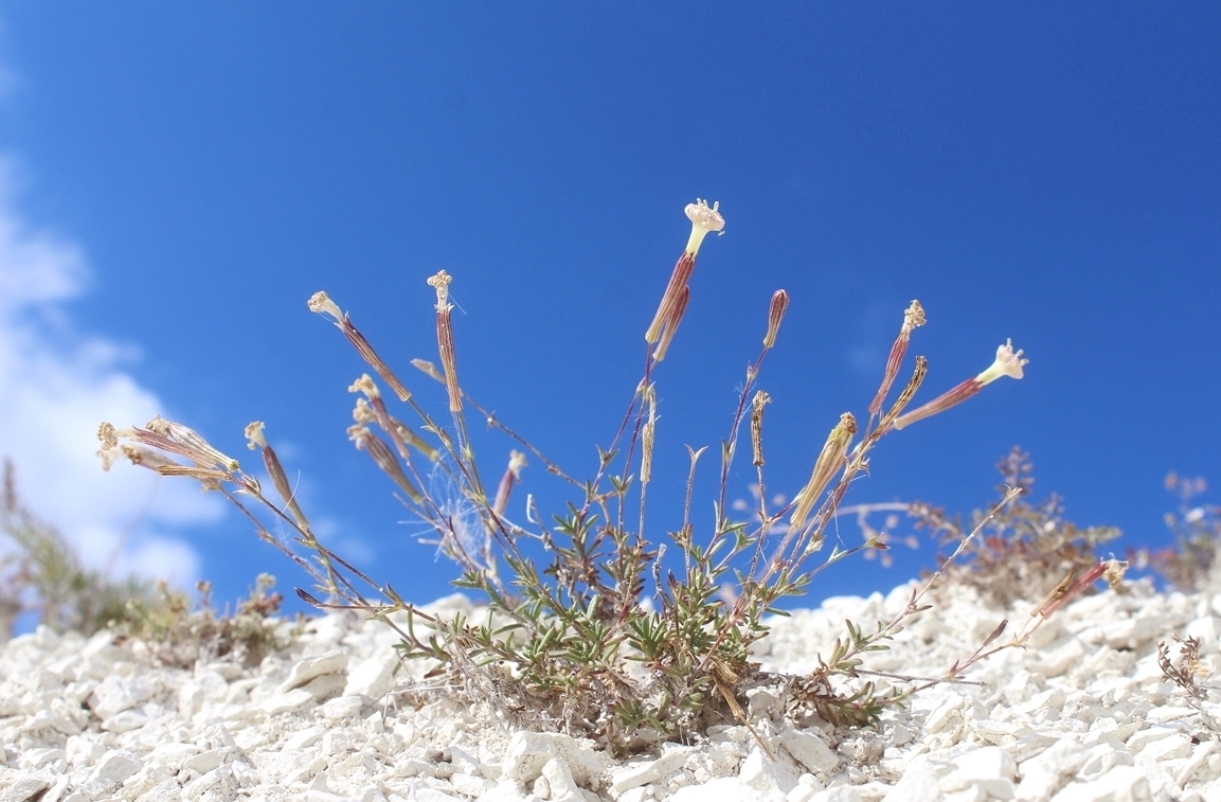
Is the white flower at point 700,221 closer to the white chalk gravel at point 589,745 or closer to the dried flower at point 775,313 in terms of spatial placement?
the dried flower at point 775,313

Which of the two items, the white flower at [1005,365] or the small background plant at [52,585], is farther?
the small background plant at [52,585]

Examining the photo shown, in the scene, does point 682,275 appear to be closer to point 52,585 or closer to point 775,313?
point 775,313

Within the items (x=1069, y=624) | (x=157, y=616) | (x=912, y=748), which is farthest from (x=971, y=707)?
(x=157, y=616)

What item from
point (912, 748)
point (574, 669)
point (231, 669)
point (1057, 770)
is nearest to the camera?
point (1057, 770)

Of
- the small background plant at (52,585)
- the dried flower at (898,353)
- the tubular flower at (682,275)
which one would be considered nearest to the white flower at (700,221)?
the tubular flower at (682,275)

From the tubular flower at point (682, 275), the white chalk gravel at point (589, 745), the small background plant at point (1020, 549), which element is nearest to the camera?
the white chalk gravel at point (589, 745)

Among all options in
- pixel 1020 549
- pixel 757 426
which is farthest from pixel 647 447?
pixel 1020 549

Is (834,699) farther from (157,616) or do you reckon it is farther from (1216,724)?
(157,616)
